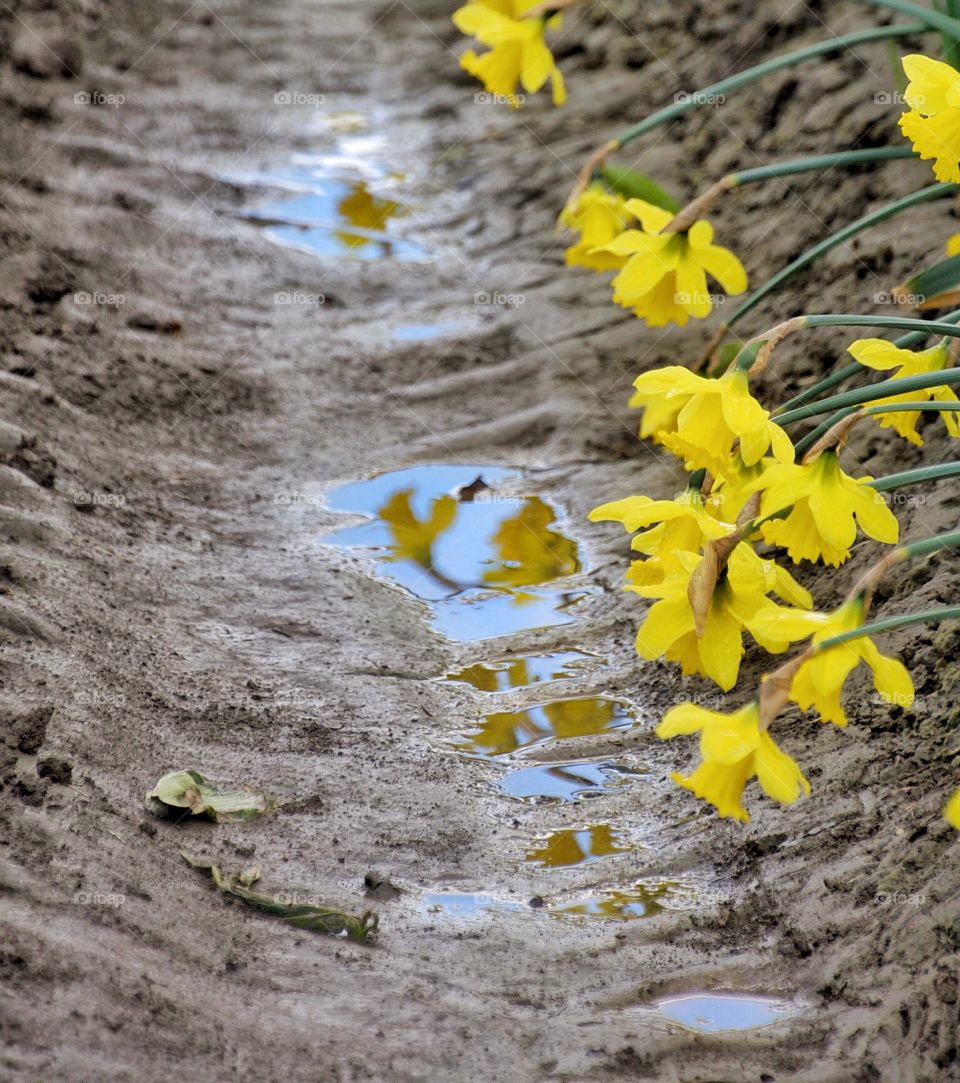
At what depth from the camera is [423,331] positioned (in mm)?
3857

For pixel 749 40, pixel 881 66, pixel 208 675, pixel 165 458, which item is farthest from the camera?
pixel 749 40

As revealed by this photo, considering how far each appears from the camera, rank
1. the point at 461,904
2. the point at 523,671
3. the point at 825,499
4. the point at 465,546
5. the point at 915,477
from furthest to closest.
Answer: the point at 465,546 < the point at 523,671 < the point at 461,904 < the point at 825,499 < the point at 915,477

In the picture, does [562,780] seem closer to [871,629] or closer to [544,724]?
[544,724]

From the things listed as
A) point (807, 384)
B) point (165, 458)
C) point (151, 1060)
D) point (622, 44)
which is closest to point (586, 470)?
point (807, 384)

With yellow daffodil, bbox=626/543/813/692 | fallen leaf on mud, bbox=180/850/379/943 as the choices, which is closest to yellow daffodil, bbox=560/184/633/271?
yellow daffodil, bbox=626/543/813/692

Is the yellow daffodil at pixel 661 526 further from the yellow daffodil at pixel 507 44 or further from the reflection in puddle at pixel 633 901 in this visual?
the yellow daffodil at pixel 507 44

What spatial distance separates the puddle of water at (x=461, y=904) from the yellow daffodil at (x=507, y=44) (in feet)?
4.91

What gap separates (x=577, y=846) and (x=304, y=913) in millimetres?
508

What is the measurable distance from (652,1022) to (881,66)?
9.38 ft

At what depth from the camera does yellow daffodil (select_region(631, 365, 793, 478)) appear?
1627 millimetres

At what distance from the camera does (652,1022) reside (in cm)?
164

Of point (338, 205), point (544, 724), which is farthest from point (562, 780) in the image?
point (338, 205)

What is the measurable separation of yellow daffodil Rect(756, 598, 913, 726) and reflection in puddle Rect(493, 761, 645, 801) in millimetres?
820

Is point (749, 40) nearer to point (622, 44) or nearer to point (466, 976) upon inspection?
point (622, 44)
